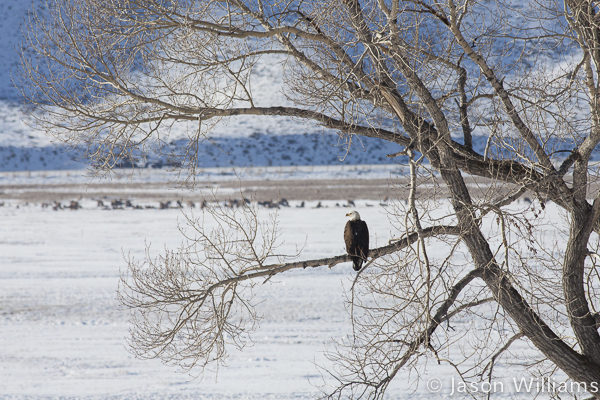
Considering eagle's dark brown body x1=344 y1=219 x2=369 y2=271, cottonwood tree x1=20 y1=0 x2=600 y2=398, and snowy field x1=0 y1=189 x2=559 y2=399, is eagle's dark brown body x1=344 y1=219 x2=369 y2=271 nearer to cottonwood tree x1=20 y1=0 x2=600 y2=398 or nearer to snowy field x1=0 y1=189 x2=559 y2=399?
cottonwood tree x1=20 y1=0 x2=600 y2=398

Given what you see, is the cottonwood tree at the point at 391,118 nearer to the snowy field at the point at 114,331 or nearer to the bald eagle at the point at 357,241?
the bald eagle at the point at 357,241

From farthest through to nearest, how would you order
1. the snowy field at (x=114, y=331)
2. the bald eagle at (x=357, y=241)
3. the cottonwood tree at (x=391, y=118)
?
the snowy field at (x=114, y=331), the bald eagle at (x=357, y=241), the cottonwood tree at (x=391, y=118)

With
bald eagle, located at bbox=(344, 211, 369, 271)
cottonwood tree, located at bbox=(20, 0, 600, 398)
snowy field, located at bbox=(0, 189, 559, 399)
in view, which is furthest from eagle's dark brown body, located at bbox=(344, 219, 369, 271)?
snowy field, located at bbox=(0, 189, 559, 399)

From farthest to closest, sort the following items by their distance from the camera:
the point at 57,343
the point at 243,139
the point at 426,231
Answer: the point at 243,139 < the point at 57,343 < the point at 426,231

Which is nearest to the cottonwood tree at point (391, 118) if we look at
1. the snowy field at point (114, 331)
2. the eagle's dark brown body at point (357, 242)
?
the eagle's dark brown body at point (357, 242)

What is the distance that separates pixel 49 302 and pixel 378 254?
37.6 ft

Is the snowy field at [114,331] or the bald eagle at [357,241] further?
the snowy field at [114,331]

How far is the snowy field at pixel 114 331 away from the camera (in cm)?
989

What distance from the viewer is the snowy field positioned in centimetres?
989

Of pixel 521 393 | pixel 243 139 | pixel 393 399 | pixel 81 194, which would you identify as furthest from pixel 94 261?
pixel 243 139

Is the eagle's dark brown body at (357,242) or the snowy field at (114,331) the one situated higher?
the eagle's dark brown body at (357,242)

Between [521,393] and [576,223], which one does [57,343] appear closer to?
[521,393]

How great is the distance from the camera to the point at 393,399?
945cm

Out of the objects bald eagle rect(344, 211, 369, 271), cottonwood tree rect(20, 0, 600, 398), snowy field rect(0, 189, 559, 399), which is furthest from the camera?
snowy field rect(0, 189, 559, 399)
